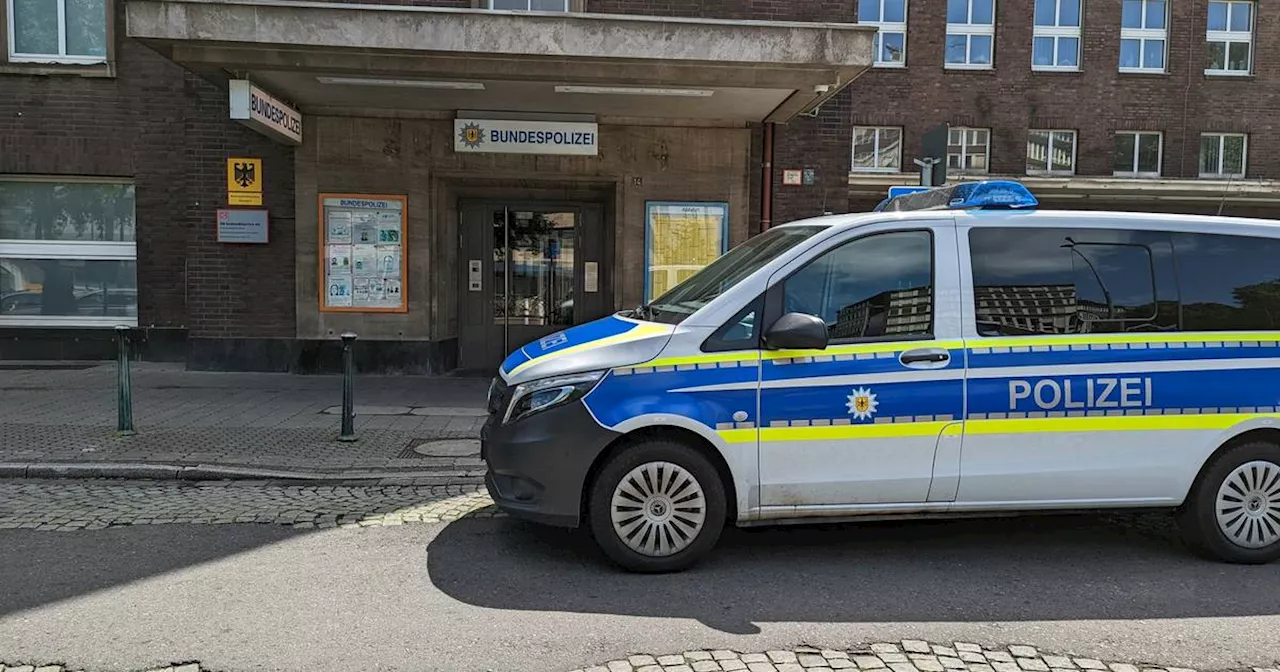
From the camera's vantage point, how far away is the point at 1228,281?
4.92 meters

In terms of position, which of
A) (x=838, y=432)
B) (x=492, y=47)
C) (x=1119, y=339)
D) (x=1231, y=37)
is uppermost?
(x=1231, y=37)

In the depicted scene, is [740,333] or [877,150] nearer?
[740,333]

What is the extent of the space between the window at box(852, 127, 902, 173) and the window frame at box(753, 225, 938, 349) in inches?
718

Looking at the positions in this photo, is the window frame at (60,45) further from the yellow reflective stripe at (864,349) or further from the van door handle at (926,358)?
the van door handle at (926,358)

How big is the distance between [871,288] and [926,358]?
0.48 m

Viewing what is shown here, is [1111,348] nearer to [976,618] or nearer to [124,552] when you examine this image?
[976,618]

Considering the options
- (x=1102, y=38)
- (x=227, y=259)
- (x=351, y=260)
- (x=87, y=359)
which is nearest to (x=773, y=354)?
(x=351, y=260)

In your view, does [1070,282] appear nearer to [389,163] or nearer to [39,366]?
[389,163]

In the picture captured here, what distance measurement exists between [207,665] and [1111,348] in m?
4.69

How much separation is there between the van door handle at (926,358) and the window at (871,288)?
4.2 inches

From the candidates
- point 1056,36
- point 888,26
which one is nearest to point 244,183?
point 888,26

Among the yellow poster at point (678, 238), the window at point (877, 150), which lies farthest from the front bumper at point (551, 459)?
the window at point (877, 150)

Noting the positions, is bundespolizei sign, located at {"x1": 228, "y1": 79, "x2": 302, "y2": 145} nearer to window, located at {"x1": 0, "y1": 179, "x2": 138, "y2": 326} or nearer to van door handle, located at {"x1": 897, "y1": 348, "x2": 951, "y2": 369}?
window, located at {"x1": 0, "y1": 179, "x2": 138, "y2": 326}

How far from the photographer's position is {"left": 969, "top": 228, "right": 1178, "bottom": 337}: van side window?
4.71 m
